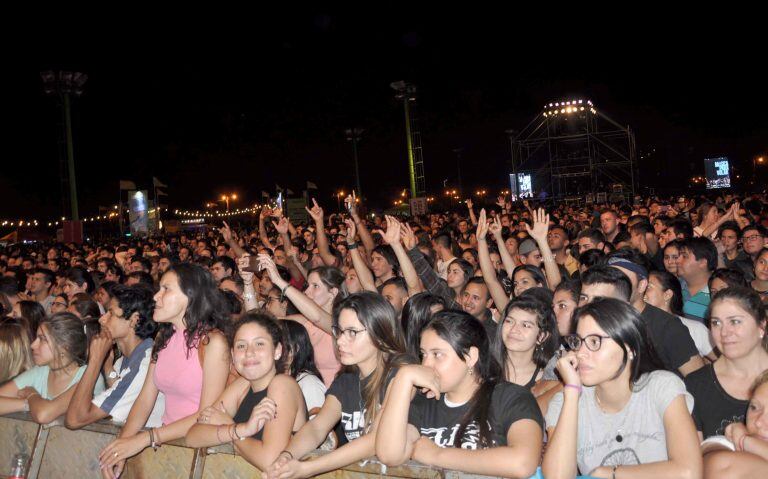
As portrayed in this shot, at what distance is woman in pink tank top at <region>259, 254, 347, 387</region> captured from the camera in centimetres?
495

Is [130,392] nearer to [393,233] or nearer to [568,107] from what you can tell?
[393,233]

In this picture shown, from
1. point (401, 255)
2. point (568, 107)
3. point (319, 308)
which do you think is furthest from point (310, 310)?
point (568, 107)

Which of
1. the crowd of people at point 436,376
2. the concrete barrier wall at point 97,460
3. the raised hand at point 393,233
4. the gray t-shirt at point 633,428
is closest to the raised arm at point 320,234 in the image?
the raised hand at point 393,233

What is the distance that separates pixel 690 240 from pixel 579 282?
6.89 ft

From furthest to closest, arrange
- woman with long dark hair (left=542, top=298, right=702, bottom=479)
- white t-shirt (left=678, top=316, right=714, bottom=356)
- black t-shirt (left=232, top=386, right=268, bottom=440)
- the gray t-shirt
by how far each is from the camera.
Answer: white t-shirt (left=678, top=316, right=714, bottom=356) → black t-shirt (left=232, top=386, right=268, bottom=440) → the gray t-shirt → woman with long dark hair (left=542, top=298, right=702, bottom=479)

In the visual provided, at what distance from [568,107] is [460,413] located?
33.6 meters

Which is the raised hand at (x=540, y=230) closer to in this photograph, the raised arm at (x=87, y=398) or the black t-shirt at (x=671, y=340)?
the black t-shirt at (x=671, y=340)

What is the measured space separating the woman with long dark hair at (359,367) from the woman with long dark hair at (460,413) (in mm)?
330

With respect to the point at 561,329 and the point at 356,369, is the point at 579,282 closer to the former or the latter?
the point at 561,329

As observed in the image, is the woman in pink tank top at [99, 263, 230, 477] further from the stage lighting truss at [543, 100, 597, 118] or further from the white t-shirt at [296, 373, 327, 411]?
the stage lighting truss at [543, 100, 597, 118]

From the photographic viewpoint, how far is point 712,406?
3.44m

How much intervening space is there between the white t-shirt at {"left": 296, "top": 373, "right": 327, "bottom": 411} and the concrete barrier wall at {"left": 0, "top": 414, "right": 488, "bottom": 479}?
575mm

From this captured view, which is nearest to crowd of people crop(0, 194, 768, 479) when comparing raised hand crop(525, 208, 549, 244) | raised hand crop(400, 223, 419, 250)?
raised hand crop(525, 208, 549, 244)

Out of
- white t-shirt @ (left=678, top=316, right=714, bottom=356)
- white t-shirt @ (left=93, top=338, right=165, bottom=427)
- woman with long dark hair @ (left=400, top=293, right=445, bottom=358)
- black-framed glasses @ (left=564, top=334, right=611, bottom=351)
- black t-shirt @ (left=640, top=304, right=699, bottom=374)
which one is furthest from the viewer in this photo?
white t-shirt @ (left=678, top=316, right=714, bottom=356)
